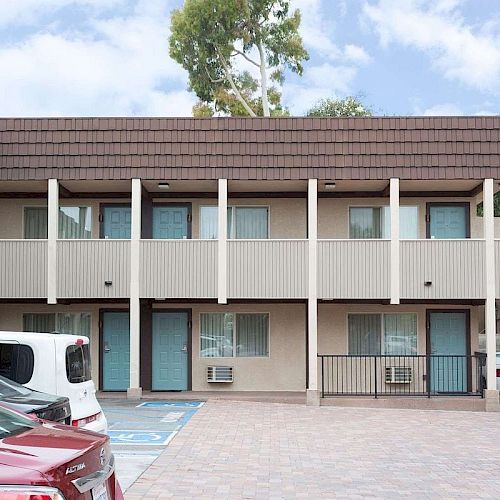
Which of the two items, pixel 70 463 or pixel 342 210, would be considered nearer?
pixel 70 463

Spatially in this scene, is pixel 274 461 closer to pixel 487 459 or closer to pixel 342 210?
pixel 487 459

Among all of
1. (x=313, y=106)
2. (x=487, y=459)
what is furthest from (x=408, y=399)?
(x=313, y=106)

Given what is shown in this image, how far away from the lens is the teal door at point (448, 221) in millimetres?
19922

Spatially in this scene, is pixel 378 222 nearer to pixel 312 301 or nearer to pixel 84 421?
pixel 312 301

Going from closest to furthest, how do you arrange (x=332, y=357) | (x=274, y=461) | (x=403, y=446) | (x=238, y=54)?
1. (x=274, y=461)
2. (x=403, y=446)
3. (x=332, y=357)
4. (x=238, y=54)

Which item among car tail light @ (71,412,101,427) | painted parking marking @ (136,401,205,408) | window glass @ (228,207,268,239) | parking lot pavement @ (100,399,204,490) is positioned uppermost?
window glass @ (228,207,268,239)

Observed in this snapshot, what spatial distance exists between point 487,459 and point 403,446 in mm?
1424

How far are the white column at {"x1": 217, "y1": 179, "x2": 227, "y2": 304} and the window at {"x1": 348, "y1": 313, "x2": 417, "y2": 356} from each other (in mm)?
3693

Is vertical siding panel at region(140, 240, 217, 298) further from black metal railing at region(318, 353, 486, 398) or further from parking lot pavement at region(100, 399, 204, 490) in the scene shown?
black metal railing at region(318, 353, 486, 398)

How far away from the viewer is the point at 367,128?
1822 cm

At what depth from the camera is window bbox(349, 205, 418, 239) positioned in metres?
19.9

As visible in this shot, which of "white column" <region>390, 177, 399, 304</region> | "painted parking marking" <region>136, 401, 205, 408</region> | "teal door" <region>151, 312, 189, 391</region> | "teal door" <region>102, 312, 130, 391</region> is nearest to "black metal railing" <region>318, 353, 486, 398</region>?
"white column" <region>390, 177, 399, 304</region>

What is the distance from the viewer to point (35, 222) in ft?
66.5

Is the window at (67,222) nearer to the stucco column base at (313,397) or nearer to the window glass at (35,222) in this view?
the window glass at (35,222)
